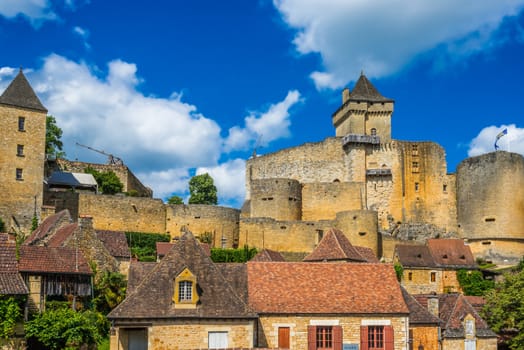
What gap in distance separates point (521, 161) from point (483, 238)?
807 cm

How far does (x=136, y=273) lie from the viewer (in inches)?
1211

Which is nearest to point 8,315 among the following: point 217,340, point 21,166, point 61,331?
point 61,331

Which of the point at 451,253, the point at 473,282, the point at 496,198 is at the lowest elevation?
the point at 473,282

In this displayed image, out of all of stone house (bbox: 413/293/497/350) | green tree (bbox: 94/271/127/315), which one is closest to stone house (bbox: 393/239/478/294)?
stone house (bbox: 413/293/497/350)

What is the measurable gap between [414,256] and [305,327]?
29643mm

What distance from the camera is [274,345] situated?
2908cm

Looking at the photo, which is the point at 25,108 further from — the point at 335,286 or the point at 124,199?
the point at 335,286

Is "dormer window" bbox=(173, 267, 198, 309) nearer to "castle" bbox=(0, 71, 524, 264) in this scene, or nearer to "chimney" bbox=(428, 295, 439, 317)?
"chimney" bbox=(428, 295, 439, 317)

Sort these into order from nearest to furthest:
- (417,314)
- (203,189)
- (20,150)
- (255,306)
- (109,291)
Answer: (255,306) < (417,314) < (109,291) < (20,150) < (203,189)

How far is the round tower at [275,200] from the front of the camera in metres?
64.6

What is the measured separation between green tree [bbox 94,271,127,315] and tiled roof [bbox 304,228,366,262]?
38.8 ft

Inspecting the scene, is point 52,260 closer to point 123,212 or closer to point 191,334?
point 191,334

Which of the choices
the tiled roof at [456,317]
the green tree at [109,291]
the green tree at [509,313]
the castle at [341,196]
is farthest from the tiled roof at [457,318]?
the castle at [341,196]

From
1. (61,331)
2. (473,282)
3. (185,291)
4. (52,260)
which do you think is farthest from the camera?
(473,282)
